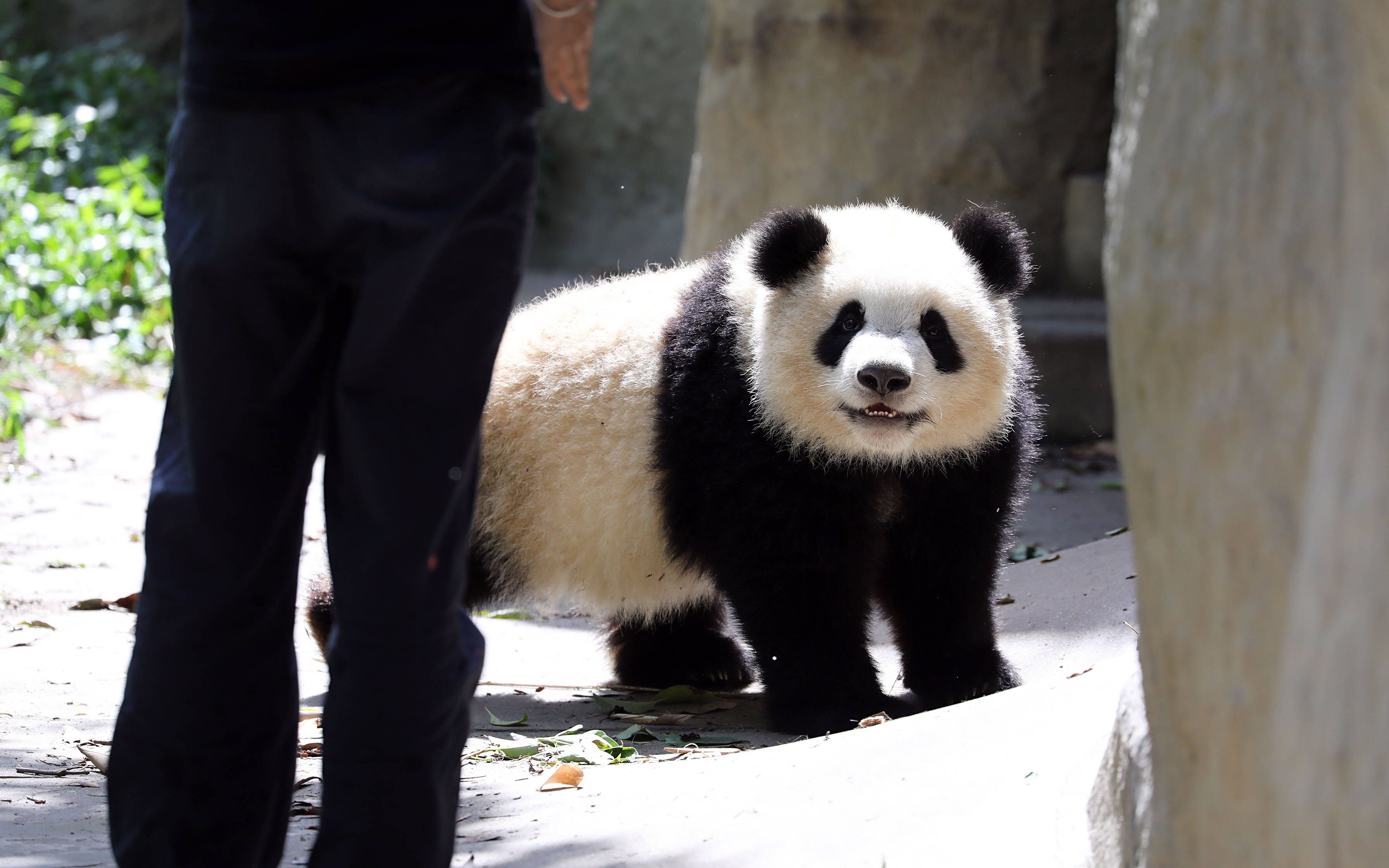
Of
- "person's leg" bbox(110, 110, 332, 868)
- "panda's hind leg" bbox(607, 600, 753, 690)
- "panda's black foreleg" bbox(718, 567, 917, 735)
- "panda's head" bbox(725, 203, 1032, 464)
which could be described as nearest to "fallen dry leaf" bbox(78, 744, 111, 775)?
"person's leg" bbox(110, 110, 332, 868)

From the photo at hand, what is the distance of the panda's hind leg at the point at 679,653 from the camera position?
14.6 ft

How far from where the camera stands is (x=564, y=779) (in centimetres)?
300

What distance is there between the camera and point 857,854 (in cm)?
227

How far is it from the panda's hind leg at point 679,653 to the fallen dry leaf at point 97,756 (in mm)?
1656

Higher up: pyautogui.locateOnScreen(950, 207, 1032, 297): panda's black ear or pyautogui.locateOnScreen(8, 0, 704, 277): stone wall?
pyautogui.locateOnScreen(8, 0, 704, 277): stone wall

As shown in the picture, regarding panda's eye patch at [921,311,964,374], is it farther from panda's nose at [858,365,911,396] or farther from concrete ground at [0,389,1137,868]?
concrete ground at [0,389,1137,868]

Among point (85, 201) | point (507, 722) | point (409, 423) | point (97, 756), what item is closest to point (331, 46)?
point (409, 423)

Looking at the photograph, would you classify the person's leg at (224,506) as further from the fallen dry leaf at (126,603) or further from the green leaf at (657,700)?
the fallen dry leaf at (126,603)

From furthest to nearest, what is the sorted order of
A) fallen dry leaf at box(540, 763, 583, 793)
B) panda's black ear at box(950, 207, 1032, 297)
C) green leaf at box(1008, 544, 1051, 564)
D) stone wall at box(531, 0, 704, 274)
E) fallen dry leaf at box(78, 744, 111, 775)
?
stone wall at box(531, 0, 704, 274) → green leaf at box(1008, 544, 1051, 564) → panda's black ear at box(950, 207, 1032, 297) → fallen dry leaf at box(78, 744, 111, 775) → fallen dry leaf at box(540, 763, 583, 793)

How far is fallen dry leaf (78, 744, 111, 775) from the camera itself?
309cm

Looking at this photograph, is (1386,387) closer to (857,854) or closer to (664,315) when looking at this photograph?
(857,854)

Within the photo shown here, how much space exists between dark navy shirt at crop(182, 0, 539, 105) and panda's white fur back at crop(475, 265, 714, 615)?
2.10 m

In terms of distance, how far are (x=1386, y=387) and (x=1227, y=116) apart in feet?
1.12

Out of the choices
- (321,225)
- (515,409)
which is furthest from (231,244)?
(515,409)
